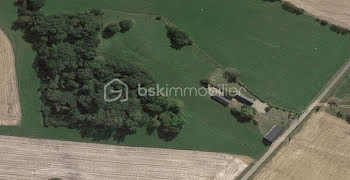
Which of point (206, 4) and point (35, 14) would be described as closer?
point (35, 14)

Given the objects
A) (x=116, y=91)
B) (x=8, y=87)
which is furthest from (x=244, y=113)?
(x=8, y=87)

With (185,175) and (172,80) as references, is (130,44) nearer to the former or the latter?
(172,80)

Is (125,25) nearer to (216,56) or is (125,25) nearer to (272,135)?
(216,56)

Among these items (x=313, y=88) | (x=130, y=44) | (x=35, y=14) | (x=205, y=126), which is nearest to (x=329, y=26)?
(x=313, y=88)

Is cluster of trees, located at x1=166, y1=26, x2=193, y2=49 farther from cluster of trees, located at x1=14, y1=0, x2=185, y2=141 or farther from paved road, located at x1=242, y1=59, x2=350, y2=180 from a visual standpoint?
paved road, located at x1=242, y1=59, x2=350, y2=180

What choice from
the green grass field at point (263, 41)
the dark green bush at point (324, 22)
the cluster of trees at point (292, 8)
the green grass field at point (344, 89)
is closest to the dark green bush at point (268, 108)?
the green grass field at point (263, 41)

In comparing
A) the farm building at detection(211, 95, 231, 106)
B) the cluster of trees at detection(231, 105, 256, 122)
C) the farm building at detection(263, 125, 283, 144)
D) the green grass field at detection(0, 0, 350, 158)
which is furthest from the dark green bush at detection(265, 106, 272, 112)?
the farm building at detection(211, 95, 231, 106)

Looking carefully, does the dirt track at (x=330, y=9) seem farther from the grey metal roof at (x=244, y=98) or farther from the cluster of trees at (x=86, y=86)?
the cluster of trees at (x=86, y=86)
